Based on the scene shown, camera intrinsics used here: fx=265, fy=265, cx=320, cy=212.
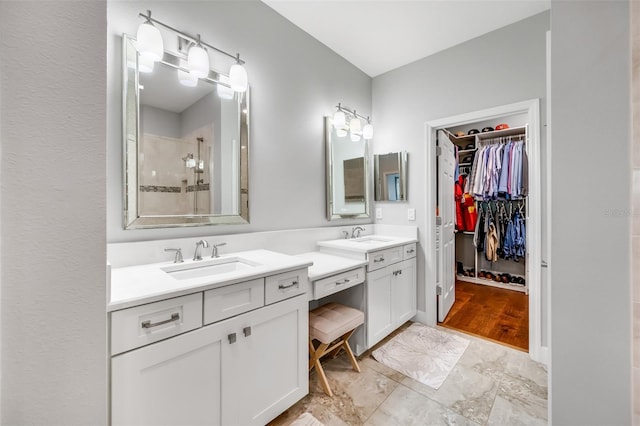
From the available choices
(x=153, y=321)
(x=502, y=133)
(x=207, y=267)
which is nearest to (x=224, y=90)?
(x=207, y=267)

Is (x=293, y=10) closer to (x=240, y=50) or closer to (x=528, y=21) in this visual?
(x=240, y=50)

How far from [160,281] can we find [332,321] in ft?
3.61

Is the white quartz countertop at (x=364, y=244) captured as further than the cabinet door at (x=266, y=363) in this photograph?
Yes

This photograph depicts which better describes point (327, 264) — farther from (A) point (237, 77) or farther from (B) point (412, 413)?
(A) point (237, 77)

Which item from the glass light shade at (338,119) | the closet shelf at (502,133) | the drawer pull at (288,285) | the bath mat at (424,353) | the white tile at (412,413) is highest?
the closet shelf at (502,133)

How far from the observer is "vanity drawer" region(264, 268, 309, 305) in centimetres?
135

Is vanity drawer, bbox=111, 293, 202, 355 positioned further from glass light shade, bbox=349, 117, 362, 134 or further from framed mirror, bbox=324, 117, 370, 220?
glass light shade, bbox=349, 117, 362, 134

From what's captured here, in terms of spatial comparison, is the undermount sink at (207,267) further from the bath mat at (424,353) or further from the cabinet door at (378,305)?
the bath mat at (424,353)

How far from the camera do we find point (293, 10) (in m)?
2.07

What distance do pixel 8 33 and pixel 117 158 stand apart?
3.48ft

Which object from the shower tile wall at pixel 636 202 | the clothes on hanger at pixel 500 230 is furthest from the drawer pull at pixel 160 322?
the clothes on hanger at pixel 500 230

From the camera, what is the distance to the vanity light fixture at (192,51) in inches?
54.7

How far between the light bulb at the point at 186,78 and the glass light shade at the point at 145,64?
16cm

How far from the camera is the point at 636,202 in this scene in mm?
855
